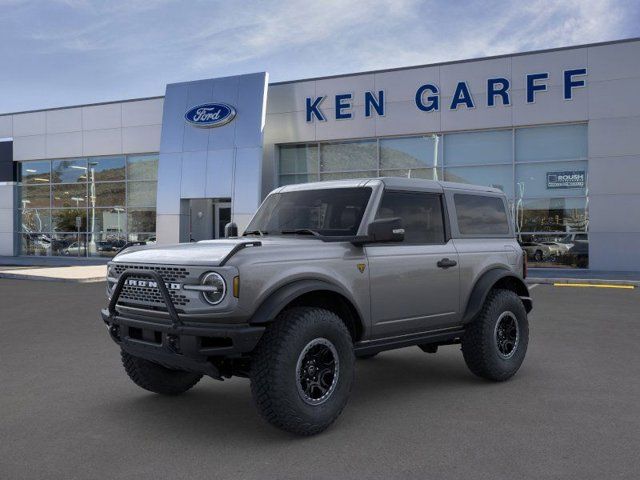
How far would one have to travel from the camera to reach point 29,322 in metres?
10.0

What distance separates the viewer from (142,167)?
26750mm

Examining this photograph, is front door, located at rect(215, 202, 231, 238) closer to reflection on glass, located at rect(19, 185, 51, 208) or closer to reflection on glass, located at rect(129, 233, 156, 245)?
reflection on glass, located at rect(129, 233, 156, 245)

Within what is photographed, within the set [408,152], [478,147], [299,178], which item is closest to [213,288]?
[478,147]

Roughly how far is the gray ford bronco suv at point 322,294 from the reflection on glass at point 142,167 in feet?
69.5

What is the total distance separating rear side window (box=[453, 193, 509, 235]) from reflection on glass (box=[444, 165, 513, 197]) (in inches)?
555

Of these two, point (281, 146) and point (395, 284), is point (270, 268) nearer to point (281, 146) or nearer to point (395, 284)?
point (395, 284)

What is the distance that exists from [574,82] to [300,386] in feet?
59.1

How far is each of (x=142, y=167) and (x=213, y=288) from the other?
23.8 metres

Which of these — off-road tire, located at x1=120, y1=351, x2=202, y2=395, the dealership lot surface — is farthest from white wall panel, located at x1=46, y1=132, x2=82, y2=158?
off-road tire, located at x1=120, y1=351, x2=202, y2=395

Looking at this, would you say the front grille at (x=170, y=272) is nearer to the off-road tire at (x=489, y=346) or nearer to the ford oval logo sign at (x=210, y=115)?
the off-road tire at (x=489, y=346)

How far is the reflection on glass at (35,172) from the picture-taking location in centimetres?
2920

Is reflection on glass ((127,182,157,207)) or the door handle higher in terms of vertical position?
reflection on glass ((127,182,157,207))

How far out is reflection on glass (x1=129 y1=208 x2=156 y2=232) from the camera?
26.3 metres

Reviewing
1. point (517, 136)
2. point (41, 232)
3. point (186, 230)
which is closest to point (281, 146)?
point (186, 230)
